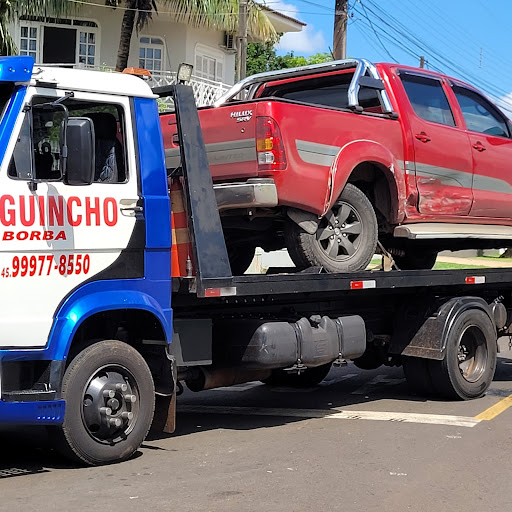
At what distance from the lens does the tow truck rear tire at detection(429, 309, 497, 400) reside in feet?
30.6

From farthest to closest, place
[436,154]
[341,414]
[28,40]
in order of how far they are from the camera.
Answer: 1. [28,40]
2. [436,154]
3. [341,414]

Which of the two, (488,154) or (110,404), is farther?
(488,154)

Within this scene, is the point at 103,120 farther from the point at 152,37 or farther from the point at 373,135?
the point at 152,37

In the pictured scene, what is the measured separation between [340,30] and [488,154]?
37.6 feet

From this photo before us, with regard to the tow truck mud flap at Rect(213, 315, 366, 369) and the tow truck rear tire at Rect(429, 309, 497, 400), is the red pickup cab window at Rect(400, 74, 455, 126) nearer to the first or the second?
the tow truck rear tire at Rect(429, 309, 497, 400)

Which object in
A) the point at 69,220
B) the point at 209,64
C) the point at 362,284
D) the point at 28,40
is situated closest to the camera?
the point at 69,220

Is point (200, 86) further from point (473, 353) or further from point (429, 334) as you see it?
point (429, 334)

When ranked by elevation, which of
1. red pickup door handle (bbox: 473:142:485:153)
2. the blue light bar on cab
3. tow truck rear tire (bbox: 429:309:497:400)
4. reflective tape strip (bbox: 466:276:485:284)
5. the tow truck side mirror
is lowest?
tow truck rear tire (bbox: 429:309:497:400)

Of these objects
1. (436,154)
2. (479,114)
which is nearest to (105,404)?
(436,154)

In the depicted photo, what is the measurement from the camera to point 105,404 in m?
6.55

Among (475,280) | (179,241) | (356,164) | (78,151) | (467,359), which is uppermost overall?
(356,164)

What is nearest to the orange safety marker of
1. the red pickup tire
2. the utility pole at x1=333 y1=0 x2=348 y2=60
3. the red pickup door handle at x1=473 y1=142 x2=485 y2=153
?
the red pickup tire

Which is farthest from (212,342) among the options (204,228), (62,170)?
(62,170)

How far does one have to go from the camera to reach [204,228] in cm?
704
